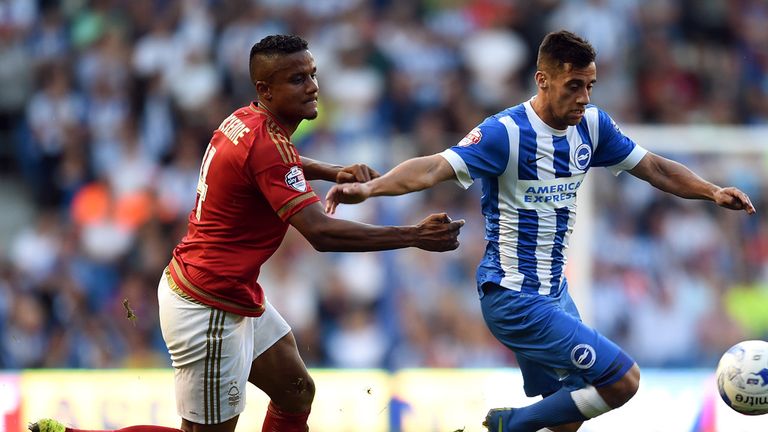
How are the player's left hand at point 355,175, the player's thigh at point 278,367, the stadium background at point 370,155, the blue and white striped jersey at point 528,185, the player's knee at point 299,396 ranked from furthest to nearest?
the stadium background at point 370,155, the player's knee at point 299,396, the player's thigh at point 278,367, the blue and white striped jersey at point 528,185, the player's left hand at point 355,175

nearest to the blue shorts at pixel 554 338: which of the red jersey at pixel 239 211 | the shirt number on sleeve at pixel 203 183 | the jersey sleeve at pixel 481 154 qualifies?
the jersey sleeve at pixel 481 154

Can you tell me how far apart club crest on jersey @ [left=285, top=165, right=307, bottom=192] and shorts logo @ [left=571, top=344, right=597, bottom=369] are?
165cm

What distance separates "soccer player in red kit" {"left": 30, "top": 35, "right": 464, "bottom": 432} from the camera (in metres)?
6.25

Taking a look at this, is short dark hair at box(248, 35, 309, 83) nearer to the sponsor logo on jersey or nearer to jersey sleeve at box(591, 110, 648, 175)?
the sponsor logo on jersey

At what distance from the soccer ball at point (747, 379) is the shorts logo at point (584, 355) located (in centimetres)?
97

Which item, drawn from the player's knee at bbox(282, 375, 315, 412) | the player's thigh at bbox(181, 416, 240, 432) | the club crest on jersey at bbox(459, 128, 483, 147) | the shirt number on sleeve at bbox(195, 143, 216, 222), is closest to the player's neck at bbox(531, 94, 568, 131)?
the club crest on jersey at bbox(459, 128, 483, 147)

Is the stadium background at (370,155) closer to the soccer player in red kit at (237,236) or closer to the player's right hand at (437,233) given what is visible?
the soccer player in red kit at (237,236)

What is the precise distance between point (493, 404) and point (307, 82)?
441cm

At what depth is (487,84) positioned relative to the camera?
1371 centimetres

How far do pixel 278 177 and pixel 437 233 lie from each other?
2.66 ft

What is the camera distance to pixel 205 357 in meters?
6.45

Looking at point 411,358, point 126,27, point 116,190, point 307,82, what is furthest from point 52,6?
point 307,82

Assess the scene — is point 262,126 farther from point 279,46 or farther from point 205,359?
point 205,359

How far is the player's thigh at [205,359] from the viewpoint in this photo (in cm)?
645
